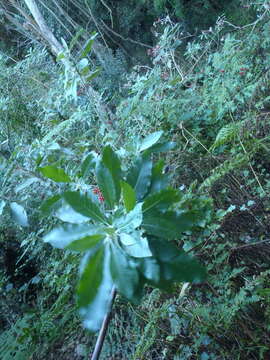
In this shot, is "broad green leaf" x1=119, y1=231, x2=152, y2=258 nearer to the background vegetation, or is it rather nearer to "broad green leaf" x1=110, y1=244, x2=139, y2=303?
"broad green leaf" x1=110, y1=244, x2=139, y2=303

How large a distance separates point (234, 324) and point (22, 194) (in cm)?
141

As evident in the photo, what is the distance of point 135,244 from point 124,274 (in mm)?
78

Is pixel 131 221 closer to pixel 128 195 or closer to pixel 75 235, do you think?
pixel 128 195

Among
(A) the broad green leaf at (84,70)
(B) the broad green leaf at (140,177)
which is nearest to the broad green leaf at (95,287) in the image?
(B) the broad green leaf at (140,177)

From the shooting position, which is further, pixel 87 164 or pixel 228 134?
pixel 228 134

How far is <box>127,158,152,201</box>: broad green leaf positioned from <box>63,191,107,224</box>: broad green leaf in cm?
14

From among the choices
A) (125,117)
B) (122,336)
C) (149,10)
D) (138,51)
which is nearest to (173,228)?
(122,336)

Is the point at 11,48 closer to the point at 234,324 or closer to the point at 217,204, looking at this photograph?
the point at 217,204

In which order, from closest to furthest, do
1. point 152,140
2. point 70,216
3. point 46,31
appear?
1. point 70,216
2. point 152,140
3. point 46,31

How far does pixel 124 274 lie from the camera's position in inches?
33.0

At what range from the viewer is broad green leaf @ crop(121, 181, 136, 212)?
2.76 feet

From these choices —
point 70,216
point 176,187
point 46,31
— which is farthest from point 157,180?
point 46,31

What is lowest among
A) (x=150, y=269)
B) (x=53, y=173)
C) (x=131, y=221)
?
(x=150, y=269)

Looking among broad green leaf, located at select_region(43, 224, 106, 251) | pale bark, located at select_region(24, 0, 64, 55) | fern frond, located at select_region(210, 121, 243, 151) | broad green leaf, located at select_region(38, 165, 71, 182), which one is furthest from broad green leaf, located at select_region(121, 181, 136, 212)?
pale bark, located at select_region(24, 0, 64, 55)
